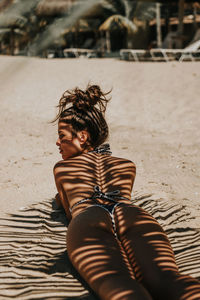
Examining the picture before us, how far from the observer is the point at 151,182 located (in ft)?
11.2

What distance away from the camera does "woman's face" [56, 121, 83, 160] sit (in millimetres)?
2176

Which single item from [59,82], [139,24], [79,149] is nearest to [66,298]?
[79,149]

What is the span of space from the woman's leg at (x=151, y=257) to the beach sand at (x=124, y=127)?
2.76ft

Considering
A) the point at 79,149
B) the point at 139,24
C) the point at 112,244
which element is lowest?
the point at 139,24

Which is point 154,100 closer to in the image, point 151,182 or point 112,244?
point 151,182

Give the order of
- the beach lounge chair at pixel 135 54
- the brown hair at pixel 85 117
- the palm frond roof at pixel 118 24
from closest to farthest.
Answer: the brown hair at pixel 85 117 < the beach lounge chair at pixel 135 54 < the palm frond roof at pixel 118 24

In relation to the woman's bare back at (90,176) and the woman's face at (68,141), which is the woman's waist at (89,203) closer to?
the woman's bare back at (90,176)

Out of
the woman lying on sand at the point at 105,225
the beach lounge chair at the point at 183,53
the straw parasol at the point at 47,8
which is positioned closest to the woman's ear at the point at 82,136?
the woman lying on sand at the point at 105,225

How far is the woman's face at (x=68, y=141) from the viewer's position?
2176 millimetres

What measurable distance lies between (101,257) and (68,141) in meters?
0.84

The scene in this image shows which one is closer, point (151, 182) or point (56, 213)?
point (56, 213)

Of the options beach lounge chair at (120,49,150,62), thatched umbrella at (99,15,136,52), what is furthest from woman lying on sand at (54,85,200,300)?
thatched umbrella at (99,15,136,52)

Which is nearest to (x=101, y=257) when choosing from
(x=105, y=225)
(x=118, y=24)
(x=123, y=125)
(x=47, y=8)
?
(x=105, y=225)

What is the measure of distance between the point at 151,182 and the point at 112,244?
1.82 m
